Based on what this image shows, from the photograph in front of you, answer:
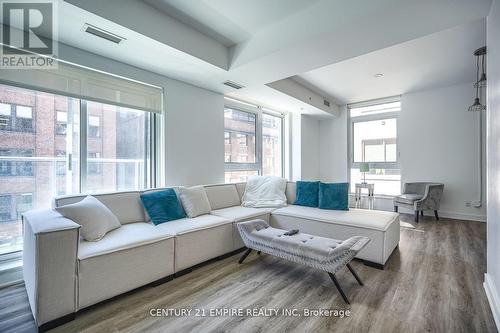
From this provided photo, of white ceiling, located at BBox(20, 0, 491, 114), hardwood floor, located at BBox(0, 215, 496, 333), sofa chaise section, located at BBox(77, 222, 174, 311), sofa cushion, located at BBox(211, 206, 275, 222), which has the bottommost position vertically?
hardwood floor, located at BBox(0, 215, 496, 333)

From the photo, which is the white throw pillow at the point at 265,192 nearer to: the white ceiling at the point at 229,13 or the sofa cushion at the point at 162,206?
the sofa cushion at the point at 162,206

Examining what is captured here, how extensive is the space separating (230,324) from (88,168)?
2375 mm

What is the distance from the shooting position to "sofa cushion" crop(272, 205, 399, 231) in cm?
263

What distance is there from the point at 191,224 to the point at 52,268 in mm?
1228

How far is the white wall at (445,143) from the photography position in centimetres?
455

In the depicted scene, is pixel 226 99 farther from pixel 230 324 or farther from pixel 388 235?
pixel 230 324

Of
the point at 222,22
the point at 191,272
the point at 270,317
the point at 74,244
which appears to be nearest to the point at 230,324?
the point at 270,317

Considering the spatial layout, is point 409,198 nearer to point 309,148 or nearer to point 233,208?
point 309,148

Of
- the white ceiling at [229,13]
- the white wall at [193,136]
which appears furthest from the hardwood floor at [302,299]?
the white ceiling at [229,13]

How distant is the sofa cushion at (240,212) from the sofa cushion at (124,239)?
2.95 ft

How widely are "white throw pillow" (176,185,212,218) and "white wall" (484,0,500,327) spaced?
2812 millimetres

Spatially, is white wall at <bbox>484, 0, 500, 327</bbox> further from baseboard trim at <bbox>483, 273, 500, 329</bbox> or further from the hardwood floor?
the hardwood floor

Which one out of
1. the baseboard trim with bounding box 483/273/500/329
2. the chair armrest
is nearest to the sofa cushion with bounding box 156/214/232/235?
the baseboard trim with bounding box 483/273/500/329

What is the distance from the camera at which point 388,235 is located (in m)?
2.59
